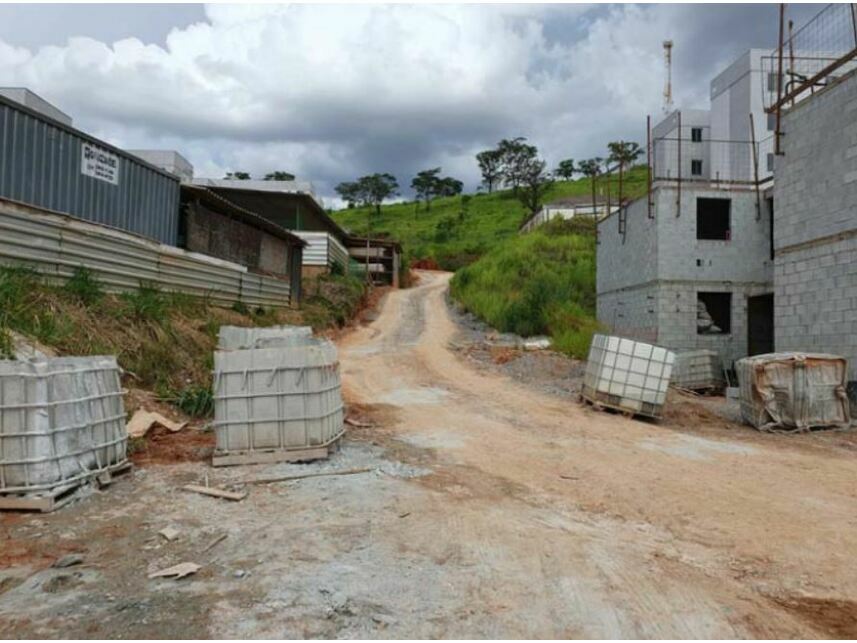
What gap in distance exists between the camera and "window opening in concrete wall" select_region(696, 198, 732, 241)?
19.0 m

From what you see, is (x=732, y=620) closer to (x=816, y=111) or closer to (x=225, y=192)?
(x=816, y=111)

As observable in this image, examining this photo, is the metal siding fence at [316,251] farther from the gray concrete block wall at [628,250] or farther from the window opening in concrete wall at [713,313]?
the window opening in concrete wall at [713,313]

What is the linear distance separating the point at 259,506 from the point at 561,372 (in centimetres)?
1220

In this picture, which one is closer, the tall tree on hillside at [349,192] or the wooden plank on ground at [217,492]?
the wooden plank on ground at [217,492]

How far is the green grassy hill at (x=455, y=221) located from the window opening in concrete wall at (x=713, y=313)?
30471mm

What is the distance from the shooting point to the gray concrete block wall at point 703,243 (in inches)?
723

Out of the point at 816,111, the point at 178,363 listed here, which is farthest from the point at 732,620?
the point at 816,111

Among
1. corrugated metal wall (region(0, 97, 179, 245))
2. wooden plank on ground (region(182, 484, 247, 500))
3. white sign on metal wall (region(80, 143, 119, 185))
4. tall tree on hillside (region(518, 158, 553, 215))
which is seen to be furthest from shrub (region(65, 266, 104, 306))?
tall tree on hillside (region(518, 158, 553, 215))

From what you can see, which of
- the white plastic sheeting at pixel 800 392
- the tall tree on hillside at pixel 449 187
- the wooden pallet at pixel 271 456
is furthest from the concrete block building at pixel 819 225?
the tall tree on hillside at pixel 449 187

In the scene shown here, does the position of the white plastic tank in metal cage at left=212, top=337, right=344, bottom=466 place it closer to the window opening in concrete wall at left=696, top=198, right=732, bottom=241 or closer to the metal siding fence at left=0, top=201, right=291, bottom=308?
the metal siding fence at left=0, top=201, right=291, bottom=308

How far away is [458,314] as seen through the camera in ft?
97.6

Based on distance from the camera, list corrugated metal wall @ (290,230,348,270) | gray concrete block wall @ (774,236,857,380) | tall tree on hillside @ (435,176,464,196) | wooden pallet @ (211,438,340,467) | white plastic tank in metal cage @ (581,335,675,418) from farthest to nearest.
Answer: tall tree on hillside @ (435,176,464,196) → corrugated metal wall @ (290,230,348,270) → gray concrete block wall @ (774,236,857,380) → white plastic tank in metal cage @ (581,335,675,418) → wooden pallet @ (211,438,340,467)

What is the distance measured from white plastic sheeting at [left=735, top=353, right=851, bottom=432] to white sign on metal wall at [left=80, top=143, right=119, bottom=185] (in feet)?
41.9

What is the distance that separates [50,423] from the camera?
17.4ft
